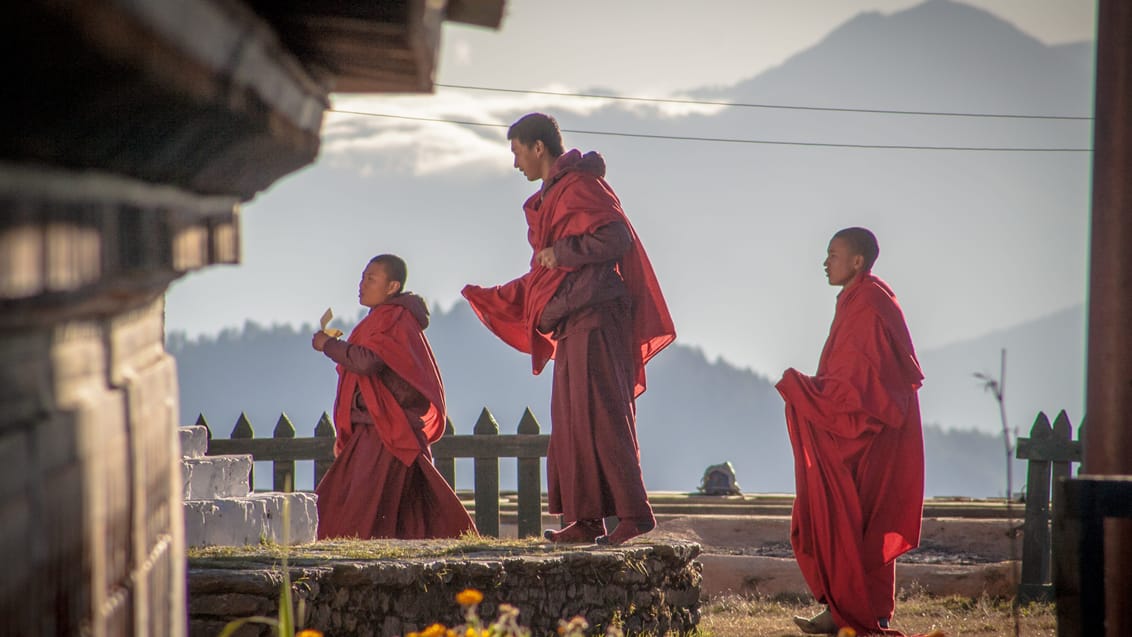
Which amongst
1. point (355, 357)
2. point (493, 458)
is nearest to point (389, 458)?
point (355, 357)

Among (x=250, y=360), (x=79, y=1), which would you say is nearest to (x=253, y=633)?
(x=79, y=1)

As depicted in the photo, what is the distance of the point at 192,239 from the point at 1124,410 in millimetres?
2384

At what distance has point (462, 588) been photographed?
5.54 meters

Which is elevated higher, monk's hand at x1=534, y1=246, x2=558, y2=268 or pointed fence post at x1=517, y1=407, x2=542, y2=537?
monk's hand at x1=534, y1=246, x2=558, y2=268

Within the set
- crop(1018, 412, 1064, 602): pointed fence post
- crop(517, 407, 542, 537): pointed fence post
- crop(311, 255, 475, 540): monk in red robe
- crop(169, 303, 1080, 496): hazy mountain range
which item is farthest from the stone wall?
crop(169, 303, 1080, 496): hazy mountain range

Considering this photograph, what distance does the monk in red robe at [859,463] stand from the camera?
6672mm

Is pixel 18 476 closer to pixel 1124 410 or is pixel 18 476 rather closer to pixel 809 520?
pixel 1124 410

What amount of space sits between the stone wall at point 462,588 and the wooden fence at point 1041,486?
12.0 feet

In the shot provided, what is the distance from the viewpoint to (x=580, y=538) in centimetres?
678

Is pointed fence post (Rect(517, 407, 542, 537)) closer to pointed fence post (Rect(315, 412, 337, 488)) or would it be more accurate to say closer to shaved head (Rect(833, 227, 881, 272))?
pointed fence post (Rect(315, 412, 337, 488))

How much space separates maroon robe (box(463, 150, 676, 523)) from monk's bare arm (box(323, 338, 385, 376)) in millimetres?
1484

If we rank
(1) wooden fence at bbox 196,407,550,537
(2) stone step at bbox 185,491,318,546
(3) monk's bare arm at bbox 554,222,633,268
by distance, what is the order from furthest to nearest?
1. (1) wooden fence at bbox 196,407,550,537
2. (3) monk's bare arm at bbox 554,222,633,268
3. (2) stone step at bbox 185,491,318,546

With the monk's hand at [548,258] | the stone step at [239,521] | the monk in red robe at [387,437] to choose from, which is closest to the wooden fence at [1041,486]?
the monk in red robe at [387,437]

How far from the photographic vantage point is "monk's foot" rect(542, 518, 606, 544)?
22.2ft
